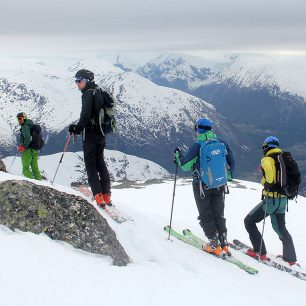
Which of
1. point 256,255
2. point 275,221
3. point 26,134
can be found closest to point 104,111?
point 26,134

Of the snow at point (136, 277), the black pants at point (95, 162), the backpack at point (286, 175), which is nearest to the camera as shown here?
the snow at point (136, 277)

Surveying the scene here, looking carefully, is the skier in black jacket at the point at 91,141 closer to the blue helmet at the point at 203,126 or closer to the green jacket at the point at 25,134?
the blue helmet at the point at 203,126

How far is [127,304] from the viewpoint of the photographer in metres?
7.49

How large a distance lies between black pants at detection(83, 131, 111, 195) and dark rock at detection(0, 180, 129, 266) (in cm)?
251

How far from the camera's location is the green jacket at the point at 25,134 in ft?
56.9

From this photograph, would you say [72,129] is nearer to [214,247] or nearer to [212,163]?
[212,163]

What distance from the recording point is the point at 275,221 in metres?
14.1

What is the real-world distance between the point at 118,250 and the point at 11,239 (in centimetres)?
229

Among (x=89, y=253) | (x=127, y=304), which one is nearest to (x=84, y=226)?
(x=89, y=253)

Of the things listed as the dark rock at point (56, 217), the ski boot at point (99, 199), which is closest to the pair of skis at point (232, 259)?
the ski boot at point (99, 199)

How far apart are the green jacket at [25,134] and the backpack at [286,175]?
953 cm

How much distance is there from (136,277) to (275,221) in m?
6.91

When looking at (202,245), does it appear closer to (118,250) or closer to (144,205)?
(118,250)

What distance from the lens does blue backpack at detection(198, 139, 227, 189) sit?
12.0 meters
